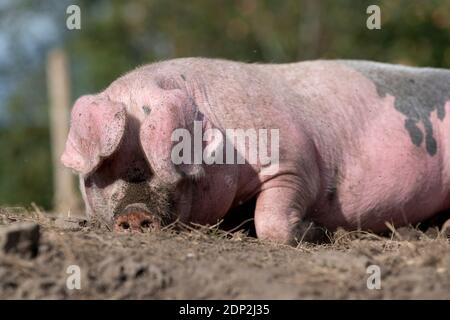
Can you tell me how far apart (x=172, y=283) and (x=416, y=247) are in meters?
1.34

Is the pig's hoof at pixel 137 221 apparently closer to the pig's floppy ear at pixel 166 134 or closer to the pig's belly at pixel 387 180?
the pig's floppy ear at pixel 166 134

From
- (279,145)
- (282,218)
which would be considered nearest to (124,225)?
(282,218)

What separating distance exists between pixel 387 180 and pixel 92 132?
2.18 meters

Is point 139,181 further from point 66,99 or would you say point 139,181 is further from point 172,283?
point 66,99

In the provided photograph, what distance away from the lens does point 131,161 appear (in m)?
5.07

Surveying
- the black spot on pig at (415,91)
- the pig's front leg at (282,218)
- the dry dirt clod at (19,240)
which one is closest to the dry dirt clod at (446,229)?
the black spot on pig at (415,91)

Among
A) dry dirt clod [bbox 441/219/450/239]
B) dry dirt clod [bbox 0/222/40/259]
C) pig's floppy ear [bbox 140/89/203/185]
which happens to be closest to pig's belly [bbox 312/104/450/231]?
dry dirt clod [bbox 441/219/450/239]

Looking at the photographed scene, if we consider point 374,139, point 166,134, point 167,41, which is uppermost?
point 167,41

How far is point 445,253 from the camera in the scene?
4277 mm

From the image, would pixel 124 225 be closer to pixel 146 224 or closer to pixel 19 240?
pixel 146 224

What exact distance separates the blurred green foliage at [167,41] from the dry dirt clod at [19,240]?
41.1 ft

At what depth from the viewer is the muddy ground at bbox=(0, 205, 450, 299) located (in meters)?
3.86

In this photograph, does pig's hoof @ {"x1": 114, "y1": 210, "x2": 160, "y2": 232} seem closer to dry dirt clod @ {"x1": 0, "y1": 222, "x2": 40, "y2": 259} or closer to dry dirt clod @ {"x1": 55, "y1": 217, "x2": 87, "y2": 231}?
dry dirt clod @ {"x1": 55, "y1": 217, "x2": 87, "y2": 231}
